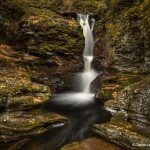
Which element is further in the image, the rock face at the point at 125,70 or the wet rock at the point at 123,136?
the rock face at the point at 125,70

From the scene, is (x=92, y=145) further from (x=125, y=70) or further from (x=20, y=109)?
(x=125, y=70)

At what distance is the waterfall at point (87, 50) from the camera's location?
19670 millimetres

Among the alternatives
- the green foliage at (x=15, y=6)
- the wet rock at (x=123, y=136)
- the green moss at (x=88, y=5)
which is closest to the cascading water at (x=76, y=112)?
the wet rock at (x=123, y=136)

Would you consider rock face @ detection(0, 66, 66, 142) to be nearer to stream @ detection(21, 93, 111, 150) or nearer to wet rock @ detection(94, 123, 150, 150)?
stream @ detection(21, 93, 111, 150)

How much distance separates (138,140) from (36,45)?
13.3 metres

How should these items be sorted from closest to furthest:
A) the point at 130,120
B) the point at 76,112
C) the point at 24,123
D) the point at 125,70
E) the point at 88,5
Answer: the point at 130,120
the point at 24,123
the point at 76,112
the point at 125,70
the point at 88,5

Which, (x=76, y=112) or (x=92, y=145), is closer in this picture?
(x=92, y=145)

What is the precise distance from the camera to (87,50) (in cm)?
2212

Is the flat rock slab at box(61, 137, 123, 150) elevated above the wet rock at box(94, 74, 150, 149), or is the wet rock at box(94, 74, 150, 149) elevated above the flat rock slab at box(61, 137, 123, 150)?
the wet rock at box(94, 74, 150, 149)

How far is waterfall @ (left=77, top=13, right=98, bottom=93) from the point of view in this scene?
19.7 m

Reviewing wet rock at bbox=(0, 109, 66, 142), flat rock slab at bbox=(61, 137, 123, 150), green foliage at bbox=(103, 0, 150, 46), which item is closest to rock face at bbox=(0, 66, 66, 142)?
wet rock at bbox=(0, 109, 66, 142)

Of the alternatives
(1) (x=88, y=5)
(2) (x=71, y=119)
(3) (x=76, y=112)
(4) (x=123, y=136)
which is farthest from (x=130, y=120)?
(1) (x=88, y=5)

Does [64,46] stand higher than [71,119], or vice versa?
[64,46]

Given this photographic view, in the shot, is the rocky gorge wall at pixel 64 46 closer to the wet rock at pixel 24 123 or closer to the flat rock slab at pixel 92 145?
the wet rock at pixel 24 123
